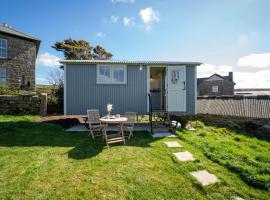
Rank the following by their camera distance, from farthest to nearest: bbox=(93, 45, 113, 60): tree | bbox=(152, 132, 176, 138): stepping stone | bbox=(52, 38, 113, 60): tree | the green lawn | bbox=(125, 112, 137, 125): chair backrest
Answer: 1. bbox=(93, 45, 113, 60): tree
2. bbox=(52, 38, 113, 60): tree
3. bbox=(152, 132, 176, 138): stepping stone
4. bbox=(125, 112, 137, 125): chair backrest
5. the green lawn

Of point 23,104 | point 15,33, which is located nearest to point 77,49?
point 15,33

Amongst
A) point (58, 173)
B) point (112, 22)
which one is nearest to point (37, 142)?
point (58, 173)

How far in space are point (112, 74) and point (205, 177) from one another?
19.0 feet

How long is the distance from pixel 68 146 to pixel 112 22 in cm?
869

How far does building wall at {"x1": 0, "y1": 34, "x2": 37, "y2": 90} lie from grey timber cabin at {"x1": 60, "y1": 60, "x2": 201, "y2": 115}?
456 inches

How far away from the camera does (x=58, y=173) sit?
3.20 m

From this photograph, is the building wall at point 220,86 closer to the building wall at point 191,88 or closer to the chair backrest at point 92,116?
the building wall at point 191,88

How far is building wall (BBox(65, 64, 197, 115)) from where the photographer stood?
766cm

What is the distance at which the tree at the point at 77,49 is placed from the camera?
72.9 ft

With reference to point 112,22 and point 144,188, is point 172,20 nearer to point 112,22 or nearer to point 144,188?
point 112,22

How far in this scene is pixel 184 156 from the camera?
162 inches

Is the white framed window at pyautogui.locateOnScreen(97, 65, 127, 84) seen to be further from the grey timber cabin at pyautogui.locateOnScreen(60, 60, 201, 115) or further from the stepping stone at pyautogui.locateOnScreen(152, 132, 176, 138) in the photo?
the stepping stone at pyautogui.locateOnScreen(152, 132, 176, 138)

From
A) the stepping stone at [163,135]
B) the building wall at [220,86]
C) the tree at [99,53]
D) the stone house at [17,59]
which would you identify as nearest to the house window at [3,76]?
the stone house at [17,59]

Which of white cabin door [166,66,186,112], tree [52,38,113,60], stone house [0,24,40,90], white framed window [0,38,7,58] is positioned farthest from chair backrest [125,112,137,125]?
tree [52,38,113,60]
